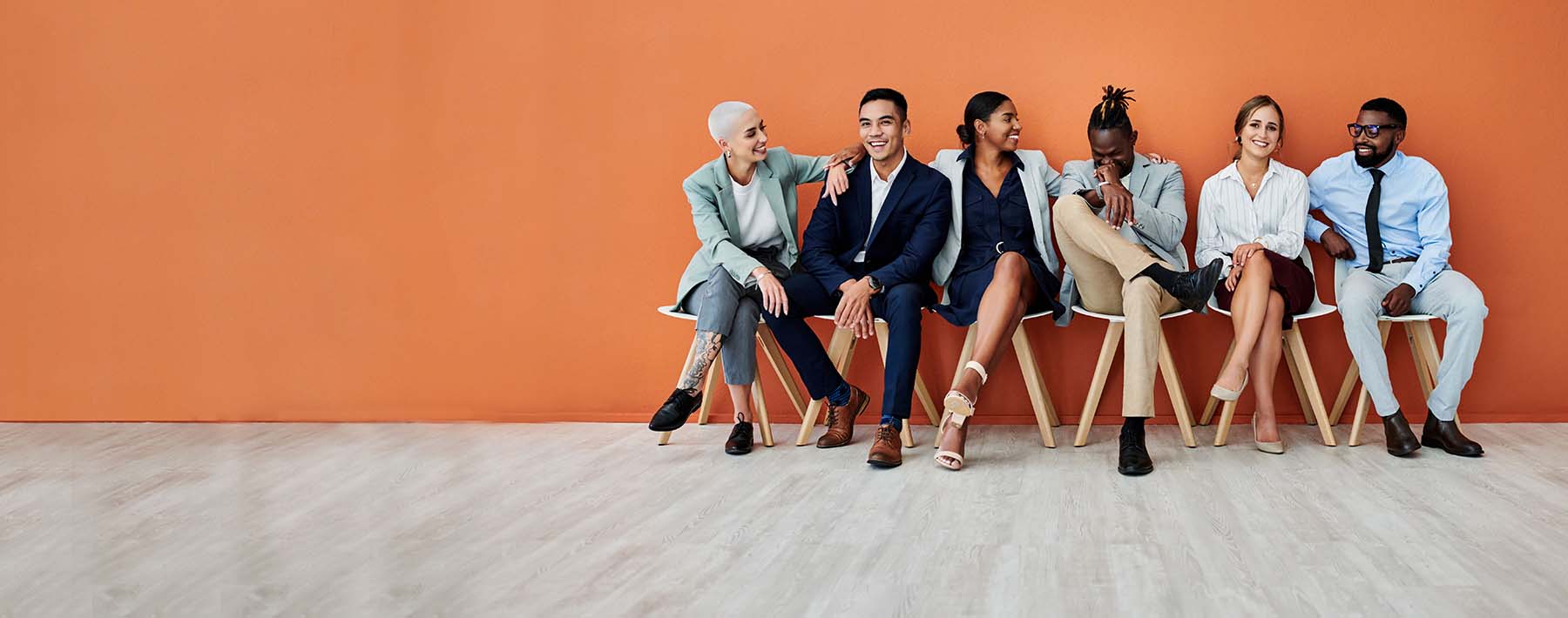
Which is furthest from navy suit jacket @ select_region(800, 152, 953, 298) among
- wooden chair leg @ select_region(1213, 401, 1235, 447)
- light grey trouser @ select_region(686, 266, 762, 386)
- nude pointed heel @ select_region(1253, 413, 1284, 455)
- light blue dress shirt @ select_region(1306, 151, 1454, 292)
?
light blue dress shirt @ select_region(1306, 151, 1454, 292)

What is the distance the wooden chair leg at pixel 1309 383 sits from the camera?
332 cm

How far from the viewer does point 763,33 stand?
13.1 ft

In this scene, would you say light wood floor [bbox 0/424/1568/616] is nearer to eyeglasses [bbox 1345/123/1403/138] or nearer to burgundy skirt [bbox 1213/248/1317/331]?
burgundy skirt [bbox 1213/248/1317/331]

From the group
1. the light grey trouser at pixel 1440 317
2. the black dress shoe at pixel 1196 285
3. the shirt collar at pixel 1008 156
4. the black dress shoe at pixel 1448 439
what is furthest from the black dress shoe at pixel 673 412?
the black dress shoe at pixel 1448 439

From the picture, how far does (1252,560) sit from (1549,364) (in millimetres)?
2283

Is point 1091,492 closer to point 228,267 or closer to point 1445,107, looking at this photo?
point 1445,107

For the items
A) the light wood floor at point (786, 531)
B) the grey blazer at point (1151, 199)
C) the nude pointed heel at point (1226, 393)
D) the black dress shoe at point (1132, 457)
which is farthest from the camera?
the grey blazer at point (1151, 199)

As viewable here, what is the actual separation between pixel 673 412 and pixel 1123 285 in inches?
54.6

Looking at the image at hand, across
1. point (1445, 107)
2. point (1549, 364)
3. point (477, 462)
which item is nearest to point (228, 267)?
point (477, 462)

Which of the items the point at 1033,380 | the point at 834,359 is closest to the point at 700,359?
the point at 834,359

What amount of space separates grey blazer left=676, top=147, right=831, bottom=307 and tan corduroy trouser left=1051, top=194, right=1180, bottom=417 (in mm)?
829

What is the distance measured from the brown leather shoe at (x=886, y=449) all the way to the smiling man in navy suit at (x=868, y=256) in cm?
21

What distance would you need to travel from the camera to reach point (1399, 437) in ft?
10.3

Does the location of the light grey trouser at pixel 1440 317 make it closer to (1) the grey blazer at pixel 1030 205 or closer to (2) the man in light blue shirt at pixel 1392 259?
(2) the man in light blue shirt at pixel 1392 259
